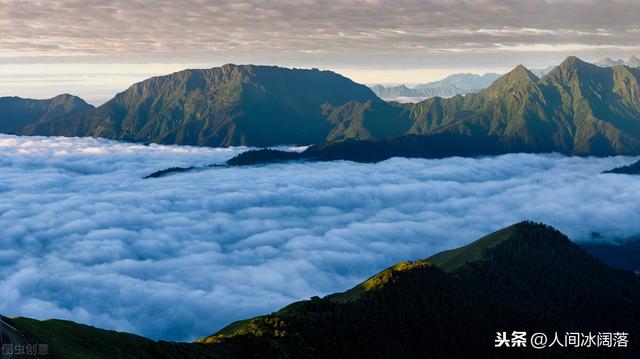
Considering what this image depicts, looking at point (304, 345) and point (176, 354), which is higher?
point (176, 354)

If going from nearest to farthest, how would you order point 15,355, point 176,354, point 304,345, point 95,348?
point 15,355, point 95,348, point 176,354, point 304,345

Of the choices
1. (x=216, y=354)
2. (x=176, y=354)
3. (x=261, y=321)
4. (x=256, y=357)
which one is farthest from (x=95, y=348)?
(x=261, y=321)

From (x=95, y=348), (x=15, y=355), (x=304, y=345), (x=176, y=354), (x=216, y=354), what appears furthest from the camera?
(x=304, y=345)

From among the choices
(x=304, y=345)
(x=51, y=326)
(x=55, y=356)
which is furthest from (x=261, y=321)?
(x=55, y=356)

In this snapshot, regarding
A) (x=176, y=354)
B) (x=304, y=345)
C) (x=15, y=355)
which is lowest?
(x=304, y=345)

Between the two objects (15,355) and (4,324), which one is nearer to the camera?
(15,355)

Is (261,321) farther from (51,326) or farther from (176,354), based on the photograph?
(51,326)

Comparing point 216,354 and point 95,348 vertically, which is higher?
point 95,348

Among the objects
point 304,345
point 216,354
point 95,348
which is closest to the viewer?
point 95,348

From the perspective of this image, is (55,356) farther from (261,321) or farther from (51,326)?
(261,321)
